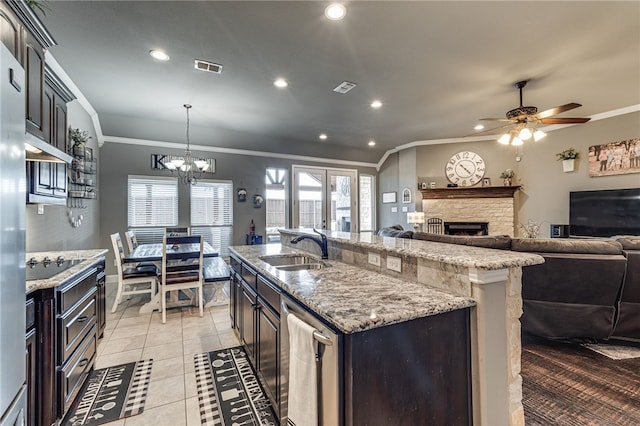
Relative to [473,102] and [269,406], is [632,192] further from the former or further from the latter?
[269,406]

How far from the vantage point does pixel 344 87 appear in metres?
3.84

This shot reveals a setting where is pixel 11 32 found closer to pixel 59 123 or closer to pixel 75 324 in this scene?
pixel 59 123

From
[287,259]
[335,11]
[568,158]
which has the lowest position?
[287,259]

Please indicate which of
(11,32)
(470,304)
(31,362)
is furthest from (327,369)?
(11,32)

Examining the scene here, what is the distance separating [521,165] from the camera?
252 inches

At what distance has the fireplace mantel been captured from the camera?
6320 mm

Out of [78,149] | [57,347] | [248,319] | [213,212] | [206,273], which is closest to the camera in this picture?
[57,347]

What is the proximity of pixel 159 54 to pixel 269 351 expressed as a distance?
3.13m

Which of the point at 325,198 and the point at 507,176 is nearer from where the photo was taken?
the point at 507,176

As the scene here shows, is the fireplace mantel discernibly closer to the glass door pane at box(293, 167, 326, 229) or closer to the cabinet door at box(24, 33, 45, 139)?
the glass door pane at box(293, 167, 326, 229)

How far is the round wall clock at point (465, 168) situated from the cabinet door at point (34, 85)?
22.7 feet

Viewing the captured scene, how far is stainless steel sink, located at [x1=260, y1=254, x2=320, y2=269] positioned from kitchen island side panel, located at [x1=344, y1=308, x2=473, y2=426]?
52.6 inches

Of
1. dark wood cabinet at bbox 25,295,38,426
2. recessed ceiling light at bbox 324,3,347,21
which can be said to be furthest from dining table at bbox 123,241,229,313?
recessed ceiling light at bbox 324,3,347,21

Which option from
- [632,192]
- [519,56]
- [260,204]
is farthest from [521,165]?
[260,204]
